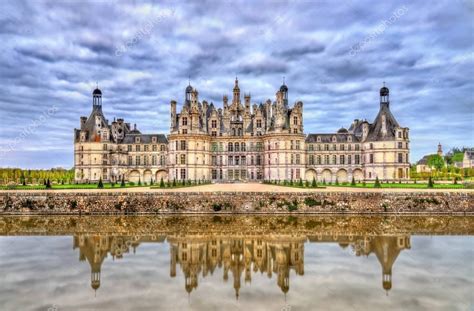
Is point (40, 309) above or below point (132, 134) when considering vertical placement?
below

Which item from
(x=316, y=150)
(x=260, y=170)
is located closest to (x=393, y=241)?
(x=260, y=170)

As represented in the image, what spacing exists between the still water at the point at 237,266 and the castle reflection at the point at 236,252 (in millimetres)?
Result: 52

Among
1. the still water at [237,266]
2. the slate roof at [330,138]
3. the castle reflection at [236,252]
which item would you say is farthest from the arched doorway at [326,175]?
the castle reflection at [236,252]

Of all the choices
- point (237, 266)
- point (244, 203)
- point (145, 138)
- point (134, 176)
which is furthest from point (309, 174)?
point (237, 266)

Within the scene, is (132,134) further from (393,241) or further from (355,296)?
(355,296)

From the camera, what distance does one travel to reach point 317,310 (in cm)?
1056

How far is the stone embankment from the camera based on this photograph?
2972 centimetres

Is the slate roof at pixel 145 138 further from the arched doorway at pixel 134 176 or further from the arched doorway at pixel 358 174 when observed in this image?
the arched doorway at pixel 358 174

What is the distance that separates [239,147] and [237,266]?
45.5 metres

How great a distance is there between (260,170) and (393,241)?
4104 centimetres

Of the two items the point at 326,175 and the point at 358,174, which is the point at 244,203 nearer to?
the point at 326,175

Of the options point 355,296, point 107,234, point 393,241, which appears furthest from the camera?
point 107,234

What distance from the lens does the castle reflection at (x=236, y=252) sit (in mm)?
14336

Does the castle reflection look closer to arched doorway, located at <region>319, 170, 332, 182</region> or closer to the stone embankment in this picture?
the stone embankment
